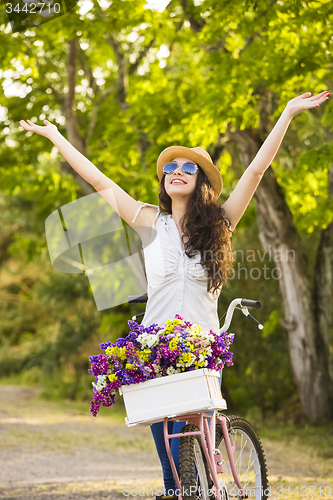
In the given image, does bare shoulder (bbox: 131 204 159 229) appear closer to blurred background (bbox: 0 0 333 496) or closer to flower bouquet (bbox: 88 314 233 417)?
flower bouquet (bbox: 88 314 233 417)

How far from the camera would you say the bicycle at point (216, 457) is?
253 centimetres

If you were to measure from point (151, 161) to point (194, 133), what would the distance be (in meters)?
1.92

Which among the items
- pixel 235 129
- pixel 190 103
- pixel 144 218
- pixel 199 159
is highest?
pixel 190 103

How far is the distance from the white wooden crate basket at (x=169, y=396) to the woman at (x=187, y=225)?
0.40 m

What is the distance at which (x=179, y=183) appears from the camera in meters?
2.94

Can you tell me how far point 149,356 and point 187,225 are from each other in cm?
73

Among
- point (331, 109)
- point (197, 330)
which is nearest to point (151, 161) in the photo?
point (331, 109)

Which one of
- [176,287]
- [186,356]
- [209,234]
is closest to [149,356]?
[186,356]

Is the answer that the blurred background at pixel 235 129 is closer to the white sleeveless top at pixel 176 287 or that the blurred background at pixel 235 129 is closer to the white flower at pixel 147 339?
the white sleeveless top at pixel 176 287

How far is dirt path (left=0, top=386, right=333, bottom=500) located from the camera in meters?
5.25

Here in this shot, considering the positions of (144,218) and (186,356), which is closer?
(186,356)

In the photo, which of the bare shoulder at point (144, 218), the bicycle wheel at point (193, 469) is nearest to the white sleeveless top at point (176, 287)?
the bare shoulder at point (144, 218)

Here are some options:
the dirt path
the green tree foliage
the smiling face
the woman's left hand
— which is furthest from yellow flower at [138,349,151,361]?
the green tree foliage

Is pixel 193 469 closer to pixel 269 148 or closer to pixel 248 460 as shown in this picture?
pixel 248 460
